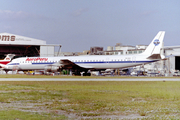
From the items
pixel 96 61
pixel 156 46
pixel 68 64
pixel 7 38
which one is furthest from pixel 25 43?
pixel 156 46

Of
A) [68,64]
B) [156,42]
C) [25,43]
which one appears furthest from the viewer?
[25,43]

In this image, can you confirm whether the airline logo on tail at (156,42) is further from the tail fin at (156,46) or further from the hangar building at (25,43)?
the hangar building at (25,43)

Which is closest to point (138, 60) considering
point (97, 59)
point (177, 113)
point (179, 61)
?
point (97, 59)

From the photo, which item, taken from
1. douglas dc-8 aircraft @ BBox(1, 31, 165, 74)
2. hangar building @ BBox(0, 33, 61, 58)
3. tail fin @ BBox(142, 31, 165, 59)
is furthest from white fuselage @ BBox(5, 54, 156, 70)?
hangar building @ BBox(0, 33, 61, 58)

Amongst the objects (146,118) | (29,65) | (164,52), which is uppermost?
(164,52)

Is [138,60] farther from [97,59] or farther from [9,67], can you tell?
[9,67]

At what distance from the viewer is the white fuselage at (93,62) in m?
36.3

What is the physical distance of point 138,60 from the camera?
36.0 m

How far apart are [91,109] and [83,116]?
3.63 feet

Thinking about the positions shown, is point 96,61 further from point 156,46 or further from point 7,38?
point 7,38

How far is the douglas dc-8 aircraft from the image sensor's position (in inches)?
1421

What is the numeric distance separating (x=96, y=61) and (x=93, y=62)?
522 mm

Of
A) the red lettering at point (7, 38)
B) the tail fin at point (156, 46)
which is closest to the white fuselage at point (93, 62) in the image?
the tail fin at point (156, 46)

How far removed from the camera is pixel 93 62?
1490 inches
